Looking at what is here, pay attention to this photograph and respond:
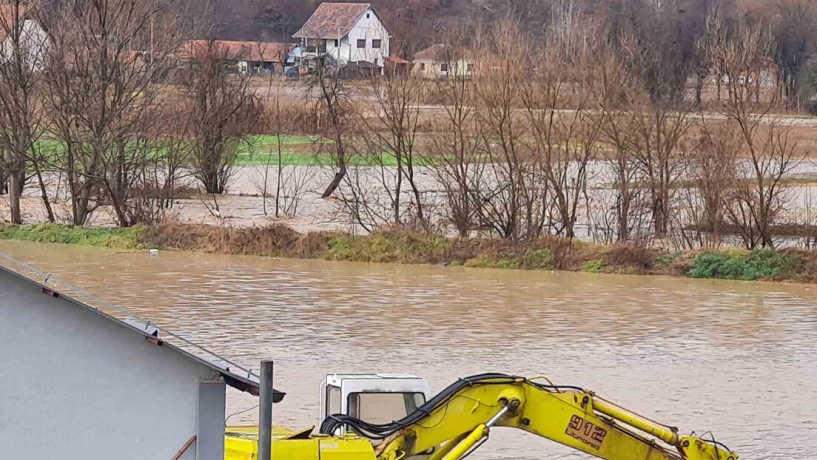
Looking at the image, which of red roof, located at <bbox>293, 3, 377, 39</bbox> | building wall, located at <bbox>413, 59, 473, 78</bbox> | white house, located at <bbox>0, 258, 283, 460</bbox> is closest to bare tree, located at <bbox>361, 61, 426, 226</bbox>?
building wall, located at <bbox>413, 59, 473, 78</bbox>

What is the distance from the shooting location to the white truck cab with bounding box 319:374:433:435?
37.3ft

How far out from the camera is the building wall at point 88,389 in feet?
27.7

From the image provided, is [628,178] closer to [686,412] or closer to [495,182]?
[495,182]

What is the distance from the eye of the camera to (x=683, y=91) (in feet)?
119

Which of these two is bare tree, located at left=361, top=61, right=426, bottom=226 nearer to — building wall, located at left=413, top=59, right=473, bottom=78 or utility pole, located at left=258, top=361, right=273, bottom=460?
building wall, located at left=413, top=59, right=473, bottom=78

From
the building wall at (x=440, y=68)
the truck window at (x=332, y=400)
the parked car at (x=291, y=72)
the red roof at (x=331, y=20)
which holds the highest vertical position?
the red roof at (x=331, y=20)

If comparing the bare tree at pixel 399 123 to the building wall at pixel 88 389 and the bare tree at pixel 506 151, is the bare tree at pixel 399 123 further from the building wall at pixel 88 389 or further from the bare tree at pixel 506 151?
the building wall at pixel 88 389

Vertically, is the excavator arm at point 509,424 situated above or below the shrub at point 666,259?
above

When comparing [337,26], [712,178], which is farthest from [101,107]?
[337,26]

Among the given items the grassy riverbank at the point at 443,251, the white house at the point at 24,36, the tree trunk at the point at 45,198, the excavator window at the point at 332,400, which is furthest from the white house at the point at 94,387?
the white house at the point at 24,36

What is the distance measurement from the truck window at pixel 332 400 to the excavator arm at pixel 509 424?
0.61 metres

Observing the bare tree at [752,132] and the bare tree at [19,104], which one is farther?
the bare tree at [19,104]

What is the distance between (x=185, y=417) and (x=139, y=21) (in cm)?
3186

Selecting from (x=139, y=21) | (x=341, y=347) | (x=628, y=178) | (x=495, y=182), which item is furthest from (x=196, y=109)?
(x=341, y=347)
